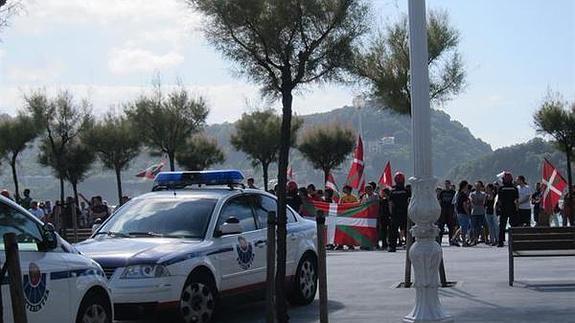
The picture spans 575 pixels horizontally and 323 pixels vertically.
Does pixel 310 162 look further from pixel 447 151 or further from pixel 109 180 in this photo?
pixel 447 151

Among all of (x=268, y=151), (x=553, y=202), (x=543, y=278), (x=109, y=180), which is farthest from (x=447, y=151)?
(x=543, y=278)

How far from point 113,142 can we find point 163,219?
35.7 metres

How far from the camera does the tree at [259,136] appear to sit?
48719 mm

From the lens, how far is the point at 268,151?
49.0m

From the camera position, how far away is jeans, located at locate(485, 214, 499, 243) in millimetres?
25438

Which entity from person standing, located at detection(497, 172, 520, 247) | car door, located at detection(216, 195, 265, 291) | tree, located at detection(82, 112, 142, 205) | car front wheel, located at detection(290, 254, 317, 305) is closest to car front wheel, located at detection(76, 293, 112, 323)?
car door, located at detection(216, 195, 265, 291)

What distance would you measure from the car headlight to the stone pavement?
1828 millimetres

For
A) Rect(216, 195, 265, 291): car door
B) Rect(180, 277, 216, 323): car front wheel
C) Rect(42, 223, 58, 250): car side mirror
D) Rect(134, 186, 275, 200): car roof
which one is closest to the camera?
Rect(42, 223, 58, 250): car side mirror

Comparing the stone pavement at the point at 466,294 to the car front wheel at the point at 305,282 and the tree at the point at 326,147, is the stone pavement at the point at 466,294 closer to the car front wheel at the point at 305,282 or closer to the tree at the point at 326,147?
the car front wheel at the point at 305,282

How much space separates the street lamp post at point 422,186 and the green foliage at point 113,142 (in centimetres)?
3811

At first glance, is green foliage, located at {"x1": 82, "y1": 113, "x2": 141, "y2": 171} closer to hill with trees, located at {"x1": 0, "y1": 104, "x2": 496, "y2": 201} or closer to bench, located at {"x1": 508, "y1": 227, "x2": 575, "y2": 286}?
bench, located at {"x1": 508, "y1": 227, "x2": 575, "y2": 286}

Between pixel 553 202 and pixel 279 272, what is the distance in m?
21.0

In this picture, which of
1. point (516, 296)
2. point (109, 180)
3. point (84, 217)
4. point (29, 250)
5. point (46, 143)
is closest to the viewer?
point (29, 250)

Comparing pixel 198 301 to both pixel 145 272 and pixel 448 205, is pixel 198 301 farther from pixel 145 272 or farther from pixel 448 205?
pixel 448 205
